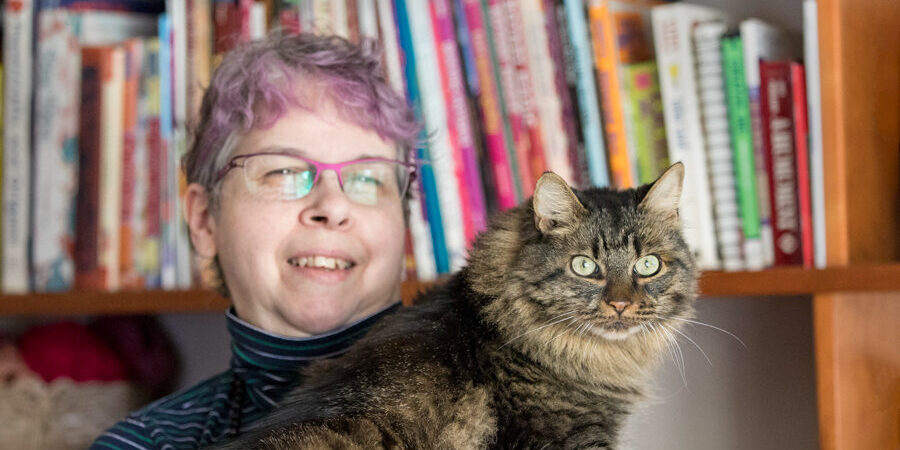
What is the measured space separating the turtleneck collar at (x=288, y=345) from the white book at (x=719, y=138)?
0.61 meters

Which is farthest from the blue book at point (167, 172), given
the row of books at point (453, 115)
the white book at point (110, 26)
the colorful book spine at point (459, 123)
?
the colorful book spine at point (459, 123)

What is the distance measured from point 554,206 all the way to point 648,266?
0.53 ft

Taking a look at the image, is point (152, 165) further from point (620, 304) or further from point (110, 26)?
point (620, 304)

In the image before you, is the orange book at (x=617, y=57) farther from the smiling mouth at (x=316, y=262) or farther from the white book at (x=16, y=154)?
the white book at (x=16, y=154)

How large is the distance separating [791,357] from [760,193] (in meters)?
0.46

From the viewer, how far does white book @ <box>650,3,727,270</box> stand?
4.75ft

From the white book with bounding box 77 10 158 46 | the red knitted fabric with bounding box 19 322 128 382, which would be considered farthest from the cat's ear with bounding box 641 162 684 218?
the red knitted fabric with bounding box 19 322 128 382

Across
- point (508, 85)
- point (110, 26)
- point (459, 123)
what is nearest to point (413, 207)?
point (459, 123)

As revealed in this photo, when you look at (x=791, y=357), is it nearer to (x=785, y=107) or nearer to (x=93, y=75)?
(x=785, y=107)

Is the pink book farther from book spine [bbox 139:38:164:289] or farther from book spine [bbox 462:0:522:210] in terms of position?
book spine [bbox 139:38:164:289]

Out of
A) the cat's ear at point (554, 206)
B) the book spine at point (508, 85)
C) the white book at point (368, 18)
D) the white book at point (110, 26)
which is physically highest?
the white book at point (110, 26)

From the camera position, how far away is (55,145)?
190 cm

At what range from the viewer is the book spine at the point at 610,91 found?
59.2 inches

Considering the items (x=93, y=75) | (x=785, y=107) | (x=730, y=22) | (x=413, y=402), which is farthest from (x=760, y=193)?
(x=93, y=75)
